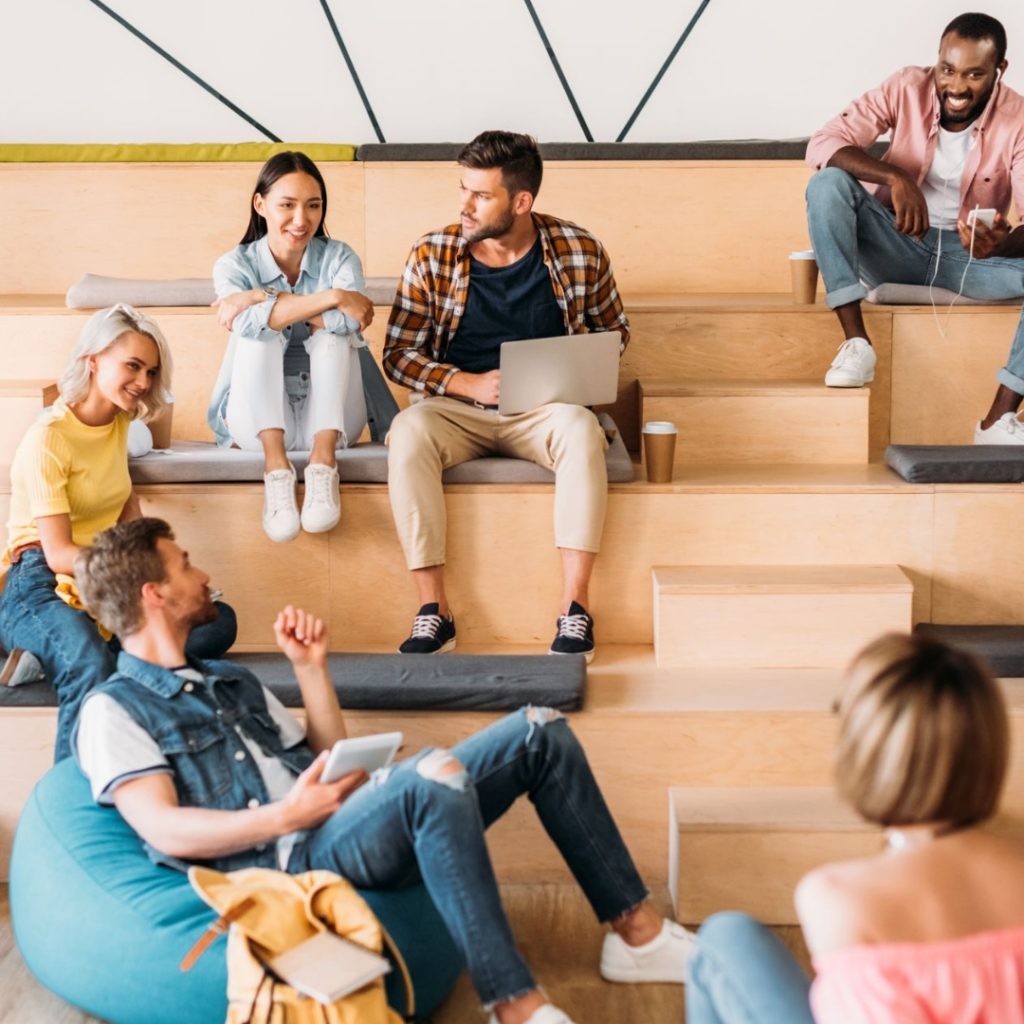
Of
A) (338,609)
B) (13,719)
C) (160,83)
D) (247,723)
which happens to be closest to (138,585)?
(247,723)

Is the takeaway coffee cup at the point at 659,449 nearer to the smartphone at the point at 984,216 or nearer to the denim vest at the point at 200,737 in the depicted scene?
the smartphone at the point at 984,216

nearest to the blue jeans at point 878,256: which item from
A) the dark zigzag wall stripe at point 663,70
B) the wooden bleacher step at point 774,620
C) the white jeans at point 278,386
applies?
the wooden bleacher step at point 774,620

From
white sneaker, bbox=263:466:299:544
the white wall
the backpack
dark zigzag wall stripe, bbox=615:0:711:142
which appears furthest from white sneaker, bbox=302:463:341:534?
dark zigzag wall stripe, bbox=615:0:711:142

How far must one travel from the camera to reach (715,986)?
1617 millimetres

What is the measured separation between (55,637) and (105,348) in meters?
0.55

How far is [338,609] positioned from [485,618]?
1.02 feet

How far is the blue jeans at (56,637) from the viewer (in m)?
2.53

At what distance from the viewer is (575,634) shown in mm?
2912

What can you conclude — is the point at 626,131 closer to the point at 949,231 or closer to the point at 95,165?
the point at 949,231

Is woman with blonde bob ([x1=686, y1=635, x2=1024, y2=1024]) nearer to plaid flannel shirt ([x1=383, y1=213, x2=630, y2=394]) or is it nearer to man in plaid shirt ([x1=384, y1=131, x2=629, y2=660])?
man in plaid shirt ([x1=384, y1=131, x2=629, y2=660])

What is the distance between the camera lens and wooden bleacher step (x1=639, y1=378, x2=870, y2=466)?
11.1 feet

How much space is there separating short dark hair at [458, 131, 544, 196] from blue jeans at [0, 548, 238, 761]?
123cm

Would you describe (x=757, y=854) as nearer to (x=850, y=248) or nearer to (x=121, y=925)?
(x=121, y=925)

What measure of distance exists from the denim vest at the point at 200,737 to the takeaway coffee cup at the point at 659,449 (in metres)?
1.13
